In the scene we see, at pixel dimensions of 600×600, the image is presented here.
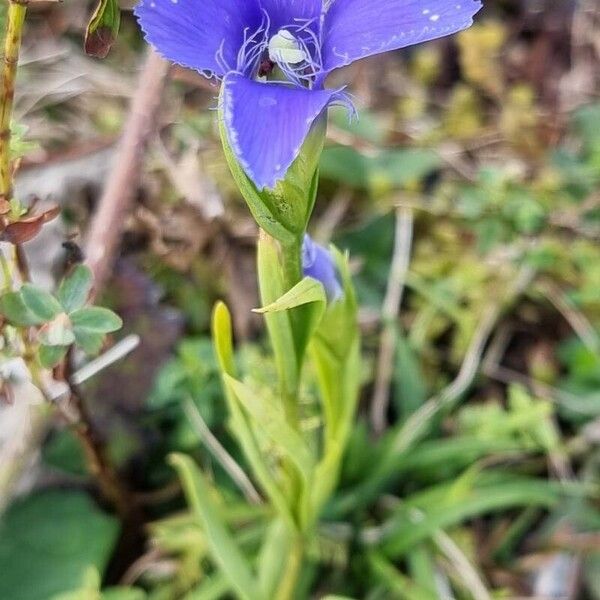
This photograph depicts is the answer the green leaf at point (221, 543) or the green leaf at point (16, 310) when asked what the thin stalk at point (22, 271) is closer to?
the green leaf at point (16, 310)

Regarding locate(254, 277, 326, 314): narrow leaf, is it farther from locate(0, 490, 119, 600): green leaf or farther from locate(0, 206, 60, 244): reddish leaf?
locate(0, 490, 119, 600): green leaf

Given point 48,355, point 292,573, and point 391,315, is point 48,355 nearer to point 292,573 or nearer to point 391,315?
point 292,573

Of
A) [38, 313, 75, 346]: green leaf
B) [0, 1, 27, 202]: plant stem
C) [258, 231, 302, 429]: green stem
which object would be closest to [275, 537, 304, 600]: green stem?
[258, 231, 302, 429]: green stem

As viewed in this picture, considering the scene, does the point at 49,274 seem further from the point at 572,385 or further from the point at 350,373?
the point at 572,385

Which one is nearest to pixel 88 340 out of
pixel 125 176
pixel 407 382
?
pixel 125 176

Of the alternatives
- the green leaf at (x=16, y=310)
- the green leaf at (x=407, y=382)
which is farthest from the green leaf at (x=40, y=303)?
the green leaf at (x=407, y=382)

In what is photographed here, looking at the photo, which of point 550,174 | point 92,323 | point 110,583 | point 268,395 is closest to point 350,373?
point 268,395

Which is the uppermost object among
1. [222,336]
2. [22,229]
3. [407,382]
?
[22,229]
